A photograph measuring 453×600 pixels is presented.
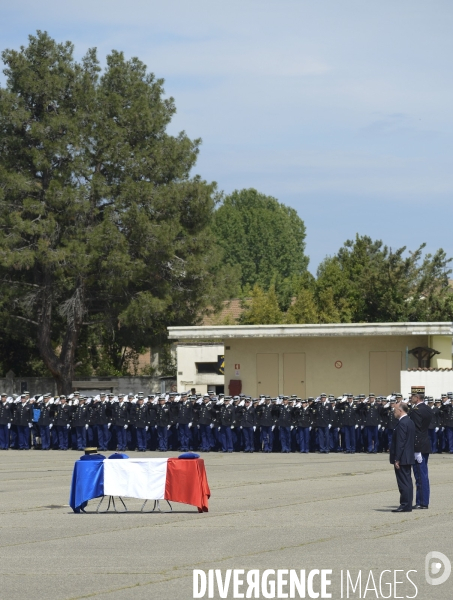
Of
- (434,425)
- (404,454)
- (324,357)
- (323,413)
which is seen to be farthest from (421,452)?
(324,357)

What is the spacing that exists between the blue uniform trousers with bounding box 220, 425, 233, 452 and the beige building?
9420 mm

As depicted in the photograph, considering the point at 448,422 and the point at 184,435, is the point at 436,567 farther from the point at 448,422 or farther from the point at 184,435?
the point at 184,435

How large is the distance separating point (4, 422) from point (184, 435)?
5927 millimetres

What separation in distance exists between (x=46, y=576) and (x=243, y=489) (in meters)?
9.72

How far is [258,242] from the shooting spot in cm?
10300

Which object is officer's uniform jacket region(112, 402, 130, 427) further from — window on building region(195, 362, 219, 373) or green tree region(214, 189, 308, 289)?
green tree region(214, 189, 308, 289)

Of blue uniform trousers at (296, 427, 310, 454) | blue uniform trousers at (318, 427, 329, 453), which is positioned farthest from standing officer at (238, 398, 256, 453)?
blue uniform trousers at (318, 427, 329, 453)

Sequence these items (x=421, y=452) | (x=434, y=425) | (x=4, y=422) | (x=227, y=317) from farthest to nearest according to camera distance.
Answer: (x=227, y=317)
(x=4, y=422)
(x=434, y=425)
(x=421, y=452)

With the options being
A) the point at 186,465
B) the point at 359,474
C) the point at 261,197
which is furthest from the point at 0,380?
the point at 261,197

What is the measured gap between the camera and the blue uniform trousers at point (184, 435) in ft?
102

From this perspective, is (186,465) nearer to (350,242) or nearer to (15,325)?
(15,325)

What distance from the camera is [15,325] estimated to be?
47469 mm

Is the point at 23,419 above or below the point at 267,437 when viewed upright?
above

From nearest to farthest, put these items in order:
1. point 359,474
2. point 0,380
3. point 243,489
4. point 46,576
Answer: point 46,576, point 243,489, point 359,474, point 0,380
